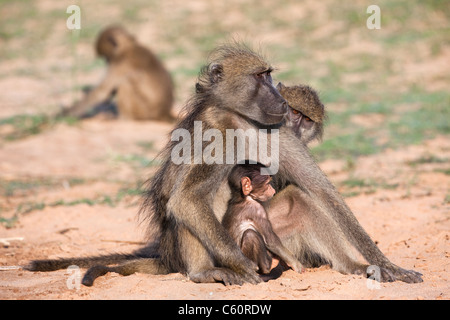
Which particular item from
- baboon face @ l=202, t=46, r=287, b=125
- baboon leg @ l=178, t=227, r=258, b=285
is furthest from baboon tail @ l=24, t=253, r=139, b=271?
baboon face @ l=202, t=46, r=287, b=125

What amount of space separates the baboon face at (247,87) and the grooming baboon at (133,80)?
6220 mm

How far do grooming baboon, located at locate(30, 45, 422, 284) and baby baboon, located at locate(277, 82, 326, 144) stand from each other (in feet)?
2.12

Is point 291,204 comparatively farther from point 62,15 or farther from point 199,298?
point 62,15

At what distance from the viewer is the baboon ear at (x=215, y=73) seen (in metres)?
4.06

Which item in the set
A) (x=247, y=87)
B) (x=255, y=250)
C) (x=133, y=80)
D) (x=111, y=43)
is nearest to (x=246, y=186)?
(x=255, y=250)

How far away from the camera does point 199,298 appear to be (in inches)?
126

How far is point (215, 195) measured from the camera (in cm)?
388

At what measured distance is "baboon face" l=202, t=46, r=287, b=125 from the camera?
12.7 ft

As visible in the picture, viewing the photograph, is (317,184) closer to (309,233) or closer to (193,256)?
(309,233)

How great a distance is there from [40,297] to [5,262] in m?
1.21

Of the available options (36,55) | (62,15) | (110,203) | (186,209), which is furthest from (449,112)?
(62,15)

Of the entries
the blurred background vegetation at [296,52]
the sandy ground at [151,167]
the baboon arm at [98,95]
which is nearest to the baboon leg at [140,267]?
the sandy ground at [151,167]

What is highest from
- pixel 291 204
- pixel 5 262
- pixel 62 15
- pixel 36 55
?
pixel 62 15

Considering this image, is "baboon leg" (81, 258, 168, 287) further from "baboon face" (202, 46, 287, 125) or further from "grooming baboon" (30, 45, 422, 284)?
"baboon face" (202, 46, 287, 125)
